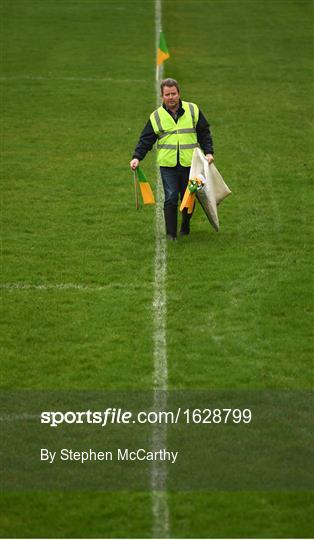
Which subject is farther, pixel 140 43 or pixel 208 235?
pixel 140 43

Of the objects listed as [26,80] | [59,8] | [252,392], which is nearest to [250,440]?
[252,392]

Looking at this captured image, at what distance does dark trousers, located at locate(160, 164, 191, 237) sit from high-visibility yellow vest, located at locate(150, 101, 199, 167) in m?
0.11

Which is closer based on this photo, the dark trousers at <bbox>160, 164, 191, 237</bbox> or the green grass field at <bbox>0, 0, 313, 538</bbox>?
the green grass field at <bbox>0, 0, 313, 538</bbox>

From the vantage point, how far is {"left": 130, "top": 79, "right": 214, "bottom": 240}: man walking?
633 inches

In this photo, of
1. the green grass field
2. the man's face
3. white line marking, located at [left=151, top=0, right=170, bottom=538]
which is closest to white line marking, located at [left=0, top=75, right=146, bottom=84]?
the green grass field

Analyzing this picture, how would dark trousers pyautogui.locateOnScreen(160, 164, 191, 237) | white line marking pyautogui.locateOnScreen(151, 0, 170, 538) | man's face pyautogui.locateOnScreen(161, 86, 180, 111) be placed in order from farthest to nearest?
1. dark trousers pyautogui.locateOnScreen(160, 164, 191, 237)
2. man's face pyautogui.locateOnScreen(161, 86, 180, 111)
3. white line marking pyautogui.locateOnScreen(151, 0, 170, 538)

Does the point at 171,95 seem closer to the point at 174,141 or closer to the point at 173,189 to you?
the point at 174,141

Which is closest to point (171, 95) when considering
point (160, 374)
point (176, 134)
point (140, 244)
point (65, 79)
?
point (176, 134)

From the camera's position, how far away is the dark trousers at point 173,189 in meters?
16.3

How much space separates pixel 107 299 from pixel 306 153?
301 inches

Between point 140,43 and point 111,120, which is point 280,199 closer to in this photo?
point 111,120

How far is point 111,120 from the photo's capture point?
23906 millimetres

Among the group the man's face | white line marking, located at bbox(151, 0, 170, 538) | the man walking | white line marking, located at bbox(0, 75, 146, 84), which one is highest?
white line marking, located at bbox(0, 75, 146, 84)

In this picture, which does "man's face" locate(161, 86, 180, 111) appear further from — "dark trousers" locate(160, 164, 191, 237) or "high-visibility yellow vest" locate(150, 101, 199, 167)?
"dark trousers" locate(160, 164, 191, 237)
